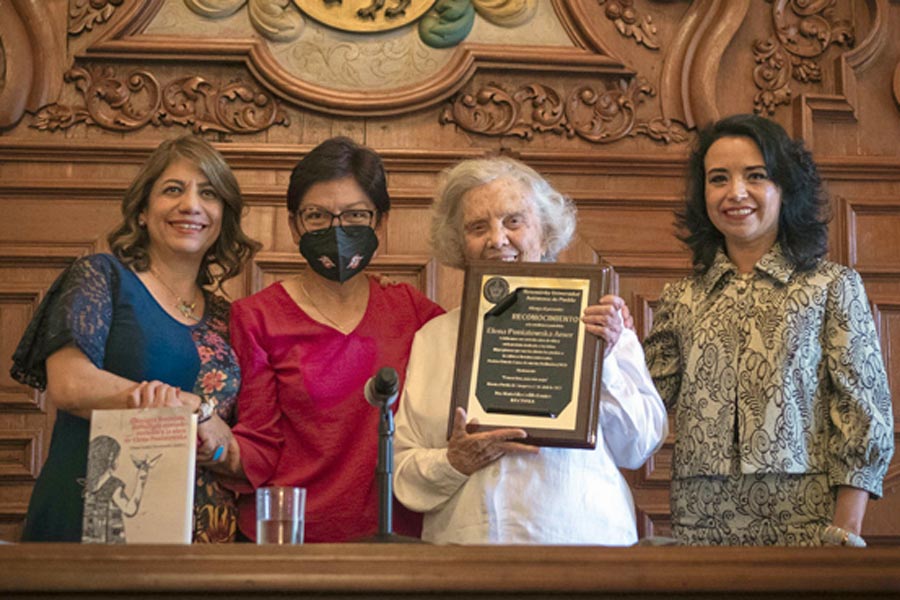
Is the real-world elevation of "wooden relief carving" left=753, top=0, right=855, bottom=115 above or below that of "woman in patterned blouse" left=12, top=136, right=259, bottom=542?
above

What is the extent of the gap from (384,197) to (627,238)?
1.37 m

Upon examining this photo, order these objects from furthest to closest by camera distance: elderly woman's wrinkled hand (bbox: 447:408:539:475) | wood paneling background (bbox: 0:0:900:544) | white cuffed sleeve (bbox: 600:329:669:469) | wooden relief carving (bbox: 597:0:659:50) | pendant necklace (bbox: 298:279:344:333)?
1. wooden relief carving (bbox: 597:0:659:50)
2. wood paneling background (bbox: 0:0:900:544)
3. pendant necklace (bbox: 298:279:344:333)
4. white cuffed sleeve (bbox: 600:329:669:469)
5. elderly woman's wrinkled hand (bbox: 447:408:539:475)

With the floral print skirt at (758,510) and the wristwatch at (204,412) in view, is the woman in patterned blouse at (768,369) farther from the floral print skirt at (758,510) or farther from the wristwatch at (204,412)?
the wristwatch at (204,412)

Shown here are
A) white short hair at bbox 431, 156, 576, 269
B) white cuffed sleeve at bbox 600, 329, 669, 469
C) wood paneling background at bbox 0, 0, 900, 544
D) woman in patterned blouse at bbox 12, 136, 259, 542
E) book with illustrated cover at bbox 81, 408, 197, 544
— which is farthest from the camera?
wood paneling background at bbox 0, 0, 900, 544

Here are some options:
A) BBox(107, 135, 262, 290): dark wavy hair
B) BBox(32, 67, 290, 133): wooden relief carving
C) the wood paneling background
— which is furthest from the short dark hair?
BBox(32, 67, 290, 133): wooden relief carving

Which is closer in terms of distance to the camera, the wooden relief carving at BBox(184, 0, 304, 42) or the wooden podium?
the wooden podium

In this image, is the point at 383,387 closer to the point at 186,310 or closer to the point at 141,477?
the point at 141,477

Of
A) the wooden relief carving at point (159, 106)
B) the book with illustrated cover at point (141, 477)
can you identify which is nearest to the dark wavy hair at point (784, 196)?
the book with illustrated cover at point (141, 477)

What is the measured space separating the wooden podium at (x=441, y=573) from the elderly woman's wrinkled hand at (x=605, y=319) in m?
0.78

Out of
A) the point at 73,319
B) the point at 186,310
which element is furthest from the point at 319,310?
the point at 73,319

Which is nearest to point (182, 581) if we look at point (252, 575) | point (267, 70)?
point (252, 575)

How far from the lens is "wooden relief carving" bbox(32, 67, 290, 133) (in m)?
4.07

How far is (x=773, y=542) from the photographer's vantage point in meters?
2.74

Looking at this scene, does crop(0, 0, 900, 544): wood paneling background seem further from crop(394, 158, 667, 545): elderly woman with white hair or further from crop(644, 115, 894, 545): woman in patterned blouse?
crop(394, 158, 667, 545): elderly woman with white hair
